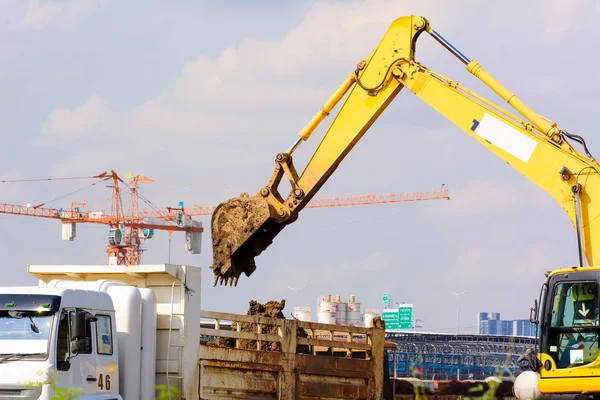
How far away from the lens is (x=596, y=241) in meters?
13.8

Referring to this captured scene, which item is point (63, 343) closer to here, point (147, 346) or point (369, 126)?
point (147, 346)

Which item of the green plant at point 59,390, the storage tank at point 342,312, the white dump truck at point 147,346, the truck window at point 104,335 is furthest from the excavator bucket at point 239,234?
the storage tank at point 342,312

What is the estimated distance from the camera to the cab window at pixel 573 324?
12.4m

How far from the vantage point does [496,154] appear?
1540cm

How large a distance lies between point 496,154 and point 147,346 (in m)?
6.33

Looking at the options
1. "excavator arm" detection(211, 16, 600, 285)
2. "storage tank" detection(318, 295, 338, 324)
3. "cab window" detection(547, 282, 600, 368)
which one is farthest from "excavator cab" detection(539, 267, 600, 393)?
"storage tank" detection(318, 295, 338, 324)

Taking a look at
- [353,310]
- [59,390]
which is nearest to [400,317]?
[353,310]

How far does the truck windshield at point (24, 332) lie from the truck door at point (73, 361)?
0.18 m

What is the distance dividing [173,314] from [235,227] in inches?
195

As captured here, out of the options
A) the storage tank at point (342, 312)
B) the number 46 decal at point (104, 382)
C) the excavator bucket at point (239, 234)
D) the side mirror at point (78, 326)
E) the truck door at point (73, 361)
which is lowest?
the number 46 decal at point (104, 382)

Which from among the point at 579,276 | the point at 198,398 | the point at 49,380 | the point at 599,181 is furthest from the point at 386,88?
the point at 49,380

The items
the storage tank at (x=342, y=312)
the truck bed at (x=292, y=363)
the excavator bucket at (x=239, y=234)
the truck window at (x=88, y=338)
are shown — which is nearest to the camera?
the truck window at (x=88, y=338)

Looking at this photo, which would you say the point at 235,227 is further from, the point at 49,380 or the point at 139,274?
the point at 49,380

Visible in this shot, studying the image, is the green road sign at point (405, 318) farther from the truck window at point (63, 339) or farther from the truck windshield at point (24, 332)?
the truck windshield at point (24, 332)
